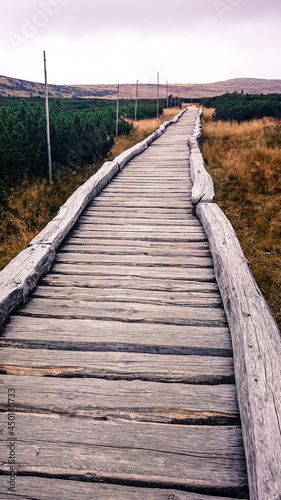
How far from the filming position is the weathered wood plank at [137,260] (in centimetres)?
337

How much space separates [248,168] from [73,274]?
6.22 metres

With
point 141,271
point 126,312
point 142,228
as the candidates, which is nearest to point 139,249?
point 141,271

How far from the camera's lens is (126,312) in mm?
2572

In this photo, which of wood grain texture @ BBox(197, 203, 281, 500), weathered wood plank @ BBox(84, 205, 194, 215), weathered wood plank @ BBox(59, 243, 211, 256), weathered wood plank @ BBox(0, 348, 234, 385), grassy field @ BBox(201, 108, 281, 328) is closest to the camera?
wood grain texture @ BBox(197, 203, 281, 500)

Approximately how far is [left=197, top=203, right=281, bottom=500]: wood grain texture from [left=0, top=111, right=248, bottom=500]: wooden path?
0.12 metres

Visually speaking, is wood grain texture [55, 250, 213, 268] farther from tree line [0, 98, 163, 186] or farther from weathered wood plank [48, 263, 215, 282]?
tree line [0, 98, 163, 186]

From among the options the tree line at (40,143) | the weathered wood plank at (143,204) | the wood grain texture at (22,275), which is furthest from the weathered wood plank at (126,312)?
the tree line at (40,143)

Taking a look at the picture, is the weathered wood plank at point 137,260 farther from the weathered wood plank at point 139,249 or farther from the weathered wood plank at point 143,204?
the weathered wood plank at point 143,204

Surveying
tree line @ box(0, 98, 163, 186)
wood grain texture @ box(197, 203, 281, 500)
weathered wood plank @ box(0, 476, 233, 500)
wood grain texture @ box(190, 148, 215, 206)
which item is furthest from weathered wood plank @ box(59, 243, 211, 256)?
tree line @ box(0, 98, 163, 186)

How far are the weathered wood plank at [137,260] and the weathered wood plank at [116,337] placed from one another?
3.36 feet

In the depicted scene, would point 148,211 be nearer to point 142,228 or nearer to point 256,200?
point 142,228

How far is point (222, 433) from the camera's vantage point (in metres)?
1.64

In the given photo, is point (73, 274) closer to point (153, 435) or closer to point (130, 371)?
point (130, 371)

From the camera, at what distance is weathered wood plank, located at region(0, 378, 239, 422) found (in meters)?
1.73
